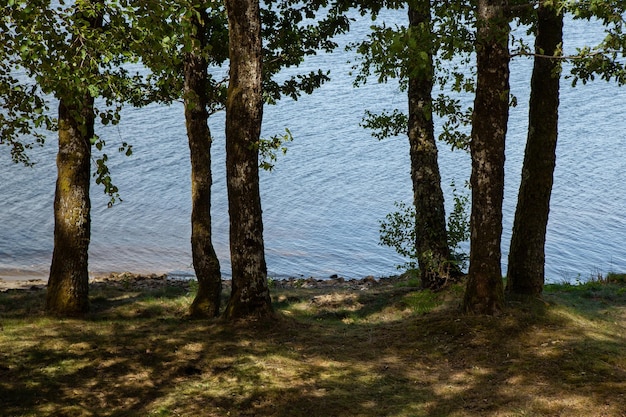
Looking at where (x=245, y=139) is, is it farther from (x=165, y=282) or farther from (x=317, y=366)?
(x=165, y=282)

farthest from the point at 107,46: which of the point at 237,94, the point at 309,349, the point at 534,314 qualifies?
the point at 534,314

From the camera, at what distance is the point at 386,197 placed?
135 feet

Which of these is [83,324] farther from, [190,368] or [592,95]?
[592,95]

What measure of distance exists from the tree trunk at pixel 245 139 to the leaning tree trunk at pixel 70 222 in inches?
142

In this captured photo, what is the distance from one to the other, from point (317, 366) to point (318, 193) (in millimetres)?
30904

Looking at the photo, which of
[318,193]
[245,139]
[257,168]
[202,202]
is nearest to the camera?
[245,139]

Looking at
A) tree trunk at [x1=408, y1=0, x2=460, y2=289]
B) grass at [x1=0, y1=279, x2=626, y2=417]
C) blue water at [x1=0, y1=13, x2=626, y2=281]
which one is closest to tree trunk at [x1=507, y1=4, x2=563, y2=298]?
grass at [x1=0, y1=279, x2=626, y2=417]

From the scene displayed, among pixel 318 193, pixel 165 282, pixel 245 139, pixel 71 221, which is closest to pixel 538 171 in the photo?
pixel 245 139

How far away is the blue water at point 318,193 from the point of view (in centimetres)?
3275

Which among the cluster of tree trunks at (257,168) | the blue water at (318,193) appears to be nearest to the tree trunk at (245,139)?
the cluster of tree trunks at (257,168)

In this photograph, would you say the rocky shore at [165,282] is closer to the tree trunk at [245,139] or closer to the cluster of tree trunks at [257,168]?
the cluster of tree trunks at [257,168]

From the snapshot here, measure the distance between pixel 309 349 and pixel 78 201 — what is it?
6063 millimetres

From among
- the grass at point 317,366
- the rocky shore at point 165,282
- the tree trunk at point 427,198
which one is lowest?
the rocky shore at point 165,282

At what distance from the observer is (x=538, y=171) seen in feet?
46.9
